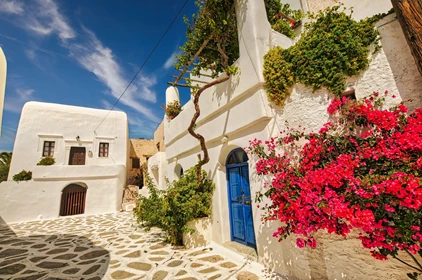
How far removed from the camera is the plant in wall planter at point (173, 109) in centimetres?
1021

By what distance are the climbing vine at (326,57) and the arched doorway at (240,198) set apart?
2080 mm

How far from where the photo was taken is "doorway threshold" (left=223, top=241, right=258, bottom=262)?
4754 millimetres

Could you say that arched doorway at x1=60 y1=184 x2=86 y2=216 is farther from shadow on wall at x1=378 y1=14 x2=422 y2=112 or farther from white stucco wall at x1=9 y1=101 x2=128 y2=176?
shadow on wall at x1=378 y1=14 x2=422 y2=112

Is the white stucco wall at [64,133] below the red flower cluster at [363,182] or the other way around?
the other way around

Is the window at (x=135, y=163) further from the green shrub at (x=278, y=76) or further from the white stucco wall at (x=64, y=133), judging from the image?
the green shrub at (x=278, y=76)

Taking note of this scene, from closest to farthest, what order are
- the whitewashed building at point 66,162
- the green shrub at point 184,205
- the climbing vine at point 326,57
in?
the climbing vine at point 326,57, the green shrub at point 184,205, the whitewashed building at point 66,162

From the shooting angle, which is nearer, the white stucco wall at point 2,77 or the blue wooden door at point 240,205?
the white stucco wall at point 2,77

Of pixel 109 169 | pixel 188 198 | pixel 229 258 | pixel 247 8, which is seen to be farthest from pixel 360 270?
pixel 109 169

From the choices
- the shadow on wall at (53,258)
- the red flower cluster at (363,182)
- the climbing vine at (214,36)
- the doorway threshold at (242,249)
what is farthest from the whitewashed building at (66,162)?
the red flower cluster at (363,182)

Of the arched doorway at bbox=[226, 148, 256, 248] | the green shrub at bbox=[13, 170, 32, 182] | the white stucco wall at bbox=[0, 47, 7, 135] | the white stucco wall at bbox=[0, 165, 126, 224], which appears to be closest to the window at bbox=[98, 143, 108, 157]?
the white stucco wall at bbox=[0, 165, 126, 224]

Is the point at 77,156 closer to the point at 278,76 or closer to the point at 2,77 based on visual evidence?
the point at 2,77

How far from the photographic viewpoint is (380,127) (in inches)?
109

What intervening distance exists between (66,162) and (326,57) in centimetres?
2087

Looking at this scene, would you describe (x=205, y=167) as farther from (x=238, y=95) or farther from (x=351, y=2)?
(x=351, y=2)
